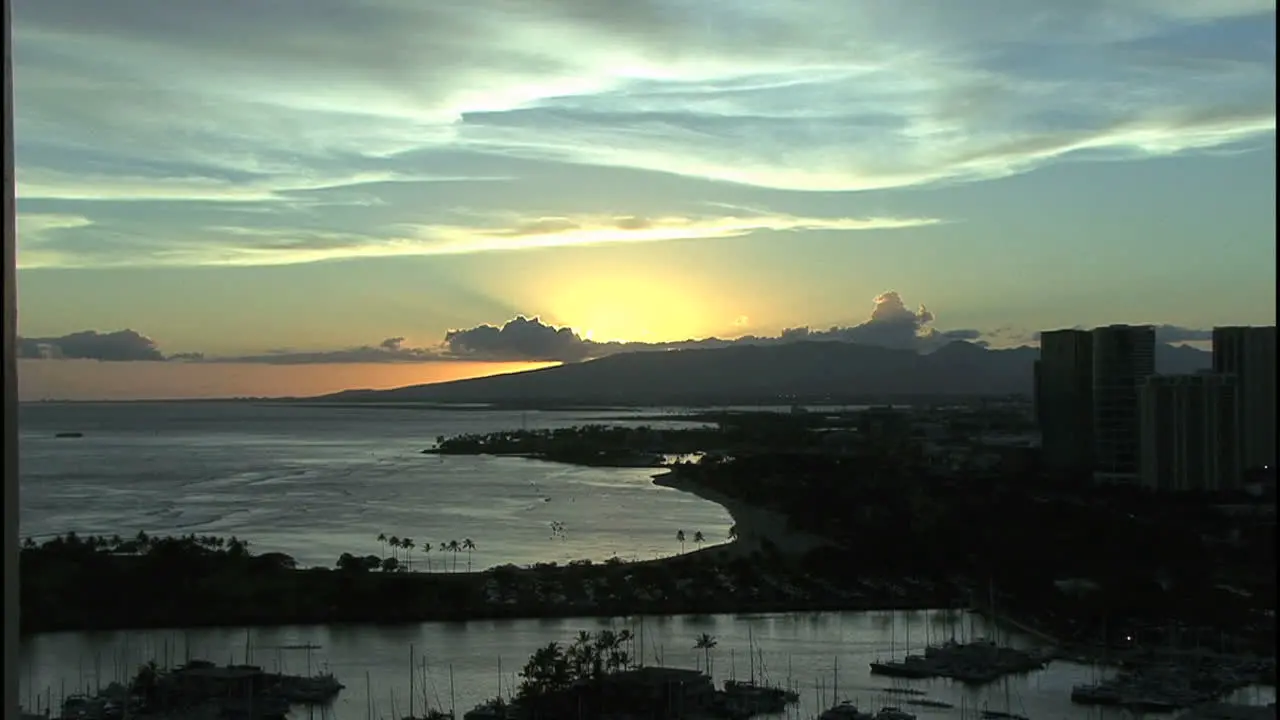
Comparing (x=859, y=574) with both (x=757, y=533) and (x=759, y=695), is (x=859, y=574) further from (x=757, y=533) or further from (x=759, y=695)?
(x=759, y=695)

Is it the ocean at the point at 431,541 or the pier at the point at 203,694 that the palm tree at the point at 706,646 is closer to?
the ocean at the point at 431,541

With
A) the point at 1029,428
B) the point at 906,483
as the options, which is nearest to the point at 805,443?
the point at 1029,428

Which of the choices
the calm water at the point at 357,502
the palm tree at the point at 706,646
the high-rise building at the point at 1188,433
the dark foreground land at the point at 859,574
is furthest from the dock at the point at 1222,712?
the calm water at the point at 357,502

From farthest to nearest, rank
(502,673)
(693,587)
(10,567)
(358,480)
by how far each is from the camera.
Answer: (358,480), (693,587), (502,673), (10,567)

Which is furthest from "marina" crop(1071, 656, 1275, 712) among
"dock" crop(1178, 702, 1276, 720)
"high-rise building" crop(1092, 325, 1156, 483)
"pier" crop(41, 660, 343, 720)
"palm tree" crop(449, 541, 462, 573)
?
"palm tree" crop(449, 541, 462, 573)

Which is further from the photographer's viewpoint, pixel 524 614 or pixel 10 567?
pixel 524 614

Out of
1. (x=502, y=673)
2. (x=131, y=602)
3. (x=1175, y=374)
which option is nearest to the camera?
(x=502, y=673)

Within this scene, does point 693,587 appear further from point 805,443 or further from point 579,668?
point 805,443

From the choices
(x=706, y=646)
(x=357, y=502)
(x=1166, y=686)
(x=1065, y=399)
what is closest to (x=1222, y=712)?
(x=1166, y=686)
